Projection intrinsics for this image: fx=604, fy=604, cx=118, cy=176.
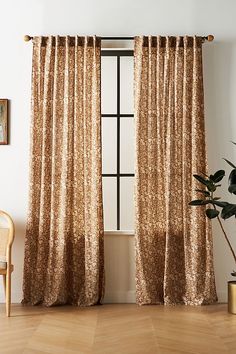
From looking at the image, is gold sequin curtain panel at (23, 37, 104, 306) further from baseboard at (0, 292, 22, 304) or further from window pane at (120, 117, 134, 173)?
window pane at (120, 117, 134, 173)

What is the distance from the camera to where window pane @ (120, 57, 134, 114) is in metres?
5.65

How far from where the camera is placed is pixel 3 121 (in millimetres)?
5418

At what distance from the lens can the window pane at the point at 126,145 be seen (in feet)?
18.5

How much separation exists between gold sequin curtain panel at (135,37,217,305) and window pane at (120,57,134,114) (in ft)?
1.07

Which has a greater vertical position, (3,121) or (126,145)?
(3,121)

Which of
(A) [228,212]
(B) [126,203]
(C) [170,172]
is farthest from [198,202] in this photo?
(B) [126,203]

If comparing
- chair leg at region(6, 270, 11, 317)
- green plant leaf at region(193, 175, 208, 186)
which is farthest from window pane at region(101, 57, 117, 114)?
chair leg at region(6, 270, 11, 317)

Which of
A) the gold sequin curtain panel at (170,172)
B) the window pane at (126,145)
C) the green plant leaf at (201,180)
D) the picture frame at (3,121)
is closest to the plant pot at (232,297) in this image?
the gold sequin curtain panel at (170,172)

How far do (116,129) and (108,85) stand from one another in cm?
42

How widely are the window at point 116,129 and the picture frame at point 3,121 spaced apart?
90cm

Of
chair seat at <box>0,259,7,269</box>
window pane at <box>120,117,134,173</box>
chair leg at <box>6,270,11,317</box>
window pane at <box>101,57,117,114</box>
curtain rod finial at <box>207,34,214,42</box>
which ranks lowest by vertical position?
chair leg at <box>6,270,11,317</box>

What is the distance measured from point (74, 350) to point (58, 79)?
251cm

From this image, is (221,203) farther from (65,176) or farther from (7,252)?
(7,252)

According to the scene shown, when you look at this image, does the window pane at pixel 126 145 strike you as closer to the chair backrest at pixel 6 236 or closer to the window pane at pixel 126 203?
the window pane at pixel 126 203
